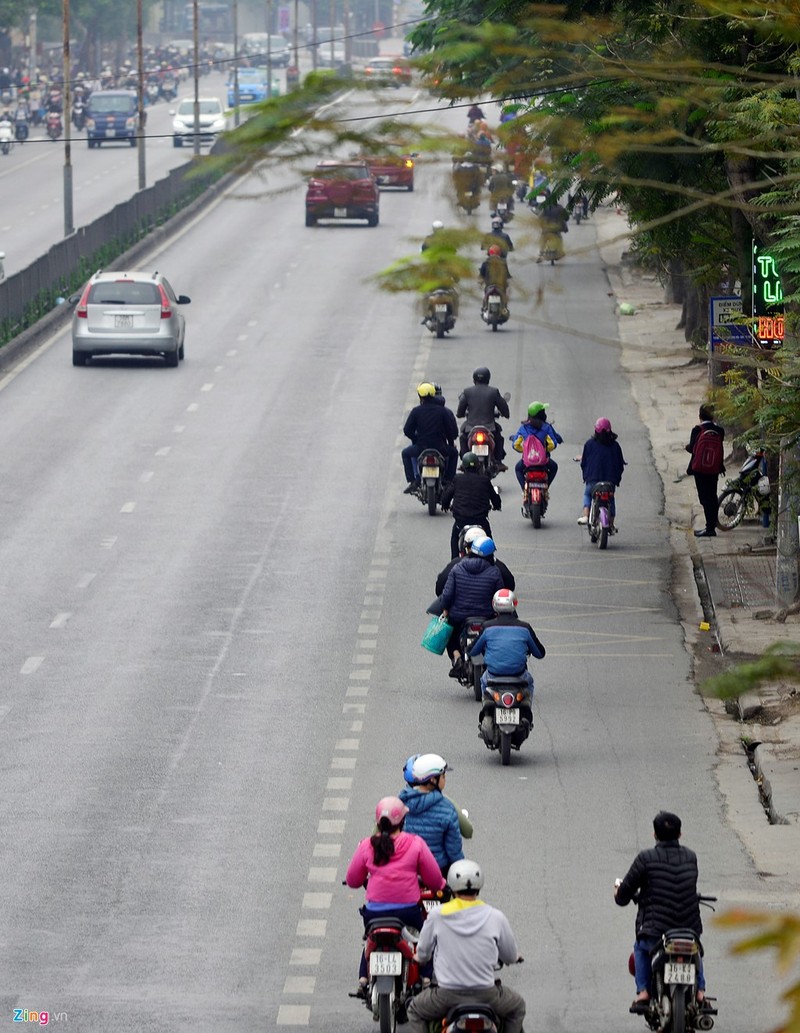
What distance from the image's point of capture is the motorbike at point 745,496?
26594mm

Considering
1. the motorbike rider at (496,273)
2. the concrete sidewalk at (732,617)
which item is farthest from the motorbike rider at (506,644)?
the motorbike rider at (496,273)

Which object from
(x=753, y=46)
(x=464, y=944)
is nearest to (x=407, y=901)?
(x=464, y=944)

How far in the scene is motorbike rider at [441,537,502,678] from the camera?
19.1 m

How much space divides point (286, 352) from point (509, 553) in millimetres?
16496

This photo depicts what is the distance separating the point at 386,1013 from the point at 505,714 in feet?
20.0

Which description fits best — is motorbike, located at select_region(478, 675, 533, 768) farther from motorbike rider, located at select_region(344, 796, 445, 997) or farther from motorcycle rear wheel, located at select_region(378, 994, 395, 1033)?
motorcycle rear wheel, located at select_region(378, 994, 395, 1033)

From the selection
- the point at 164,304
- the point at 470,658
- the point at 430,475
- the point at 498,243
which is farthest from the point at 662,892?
the point at 164,304

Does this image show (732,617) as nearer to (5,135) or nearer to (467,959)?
(467,959)

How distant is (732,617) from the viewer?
73.0 feet

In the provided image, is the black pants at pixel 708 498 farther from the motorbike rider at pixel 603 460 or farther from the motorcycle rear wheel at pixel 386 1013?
the motorcycle rear wheel at pixel 386 1013

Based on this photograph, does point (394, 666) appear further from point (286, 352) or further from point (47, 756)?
point (286, 352)


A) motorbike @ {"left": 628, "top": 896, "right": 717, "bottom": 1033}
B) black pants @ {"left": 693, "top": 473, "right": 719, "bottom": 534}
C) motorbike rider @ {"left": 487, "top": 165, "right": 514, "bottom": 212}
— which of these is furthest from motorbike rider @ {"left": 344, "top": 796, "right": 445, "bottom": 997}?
black pants @ {"left": 693, "top": 473, "right": 719, "bottom": 534}

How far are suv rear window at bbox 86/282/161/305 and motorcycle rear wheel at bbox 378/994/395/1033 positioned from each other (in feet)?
92.5

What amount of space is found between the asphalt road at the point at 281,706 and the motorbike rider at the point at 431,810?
84 centimetres
